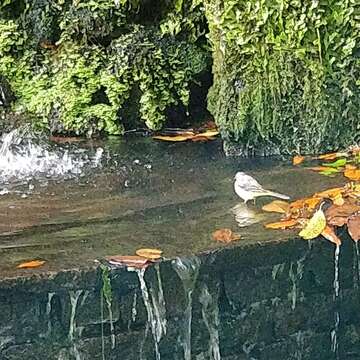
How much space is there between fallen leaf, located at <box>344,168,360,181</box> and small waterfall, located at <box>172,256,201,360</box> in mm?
1268

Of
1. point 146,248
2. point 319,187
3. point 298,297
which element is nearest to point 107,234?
point 146,248

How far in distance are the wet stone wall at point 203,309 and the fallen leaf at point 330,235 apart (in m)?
0.05

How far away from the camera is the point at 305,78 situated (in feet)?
15.7

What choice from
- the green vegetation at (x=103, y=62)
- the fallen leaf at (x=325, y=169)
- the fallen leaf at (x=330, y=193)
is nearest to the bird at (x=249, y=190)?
the fallen leaf at (x=330, y=193)

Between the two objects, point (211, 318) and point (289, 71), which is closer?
point (211, 318)

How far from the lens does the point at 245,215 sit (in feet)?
12.4

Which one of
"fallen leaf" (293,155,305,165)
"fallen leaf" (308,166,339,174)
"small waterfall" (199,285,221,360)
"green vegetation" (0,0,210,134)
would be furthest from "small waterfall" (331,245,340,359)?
"green vegetation" (0,0,210,134)

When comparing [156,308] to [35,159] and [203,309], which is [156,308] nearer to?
[203,309]

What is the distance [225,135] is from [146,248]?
179cm

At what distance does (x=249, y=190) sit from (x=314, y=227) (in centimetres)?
A: 53

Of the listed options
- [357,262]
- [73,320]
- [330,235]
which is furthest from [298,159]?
[73,320]

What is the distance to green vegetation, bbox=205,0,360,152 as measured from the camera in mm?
4711

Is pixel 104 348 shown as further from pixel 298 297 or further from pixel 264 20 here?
pixel 264 20

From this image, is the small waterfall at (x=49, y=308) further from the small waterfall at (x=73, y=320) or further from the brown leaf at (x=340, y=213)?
the brown leaf at (x=340, y=213)
